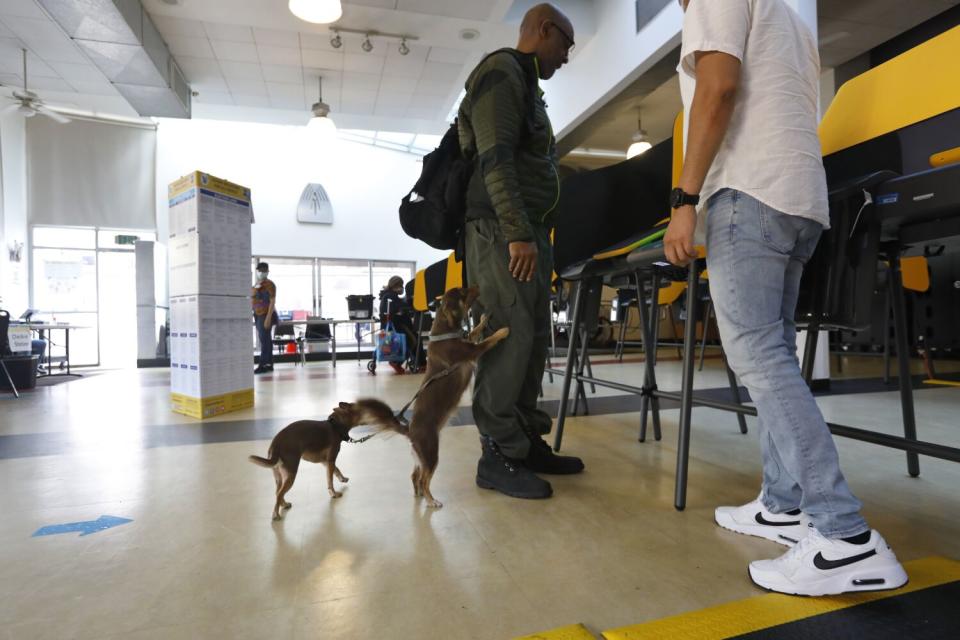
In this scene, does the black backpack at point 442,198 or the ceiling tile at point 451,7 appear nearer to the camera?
the black backpack at point 442,198

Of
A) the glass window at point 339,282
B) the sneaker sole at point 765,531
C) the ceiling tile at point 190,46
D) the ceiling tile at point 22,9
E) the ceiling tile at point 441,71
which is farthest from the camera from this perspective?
the glass window at point 339,282

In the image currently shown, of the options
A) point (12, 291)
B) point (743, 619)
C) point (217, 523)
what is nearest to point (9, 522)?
point (217, 523)

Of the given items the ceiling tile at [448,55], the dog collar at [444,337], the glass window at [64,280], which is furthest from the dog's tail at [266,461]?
the glass window at [64,280]

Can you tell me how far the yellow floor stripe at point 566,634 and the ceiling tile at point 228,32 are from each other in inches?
277

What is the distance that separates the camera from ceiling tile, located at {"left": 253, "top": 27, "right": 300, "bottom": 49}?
5.98 m

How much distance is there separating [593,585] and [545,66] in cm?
164

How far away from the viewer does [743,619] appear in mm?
894

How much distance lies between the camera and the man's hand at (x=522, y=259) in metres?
1.57

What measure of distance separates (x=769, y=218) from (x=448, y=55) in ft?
22.0

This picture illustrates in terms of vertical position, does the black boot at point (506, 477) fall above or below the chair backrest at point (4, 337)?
below

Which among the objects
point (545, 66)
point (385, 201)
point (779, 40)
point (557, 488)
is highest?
point (385, 201)

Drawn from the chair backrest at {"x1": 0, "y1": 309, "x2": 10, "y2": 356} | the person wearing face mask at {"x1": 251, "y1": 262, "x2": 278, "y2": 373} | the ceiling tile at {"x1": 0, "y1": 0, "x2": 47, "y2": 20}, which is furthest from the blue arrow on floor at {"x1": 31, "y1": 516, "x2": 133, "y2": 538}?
the ceiling tile at {"x1": 0, "y1": 0, "x2": 47, "y2": 20}

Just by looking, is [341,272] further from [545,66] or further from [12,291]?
[545,66]

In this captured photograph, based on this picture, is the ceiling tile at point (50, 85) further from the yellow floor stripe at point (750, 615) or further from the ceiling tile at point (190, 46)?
the yellow floor stripe at point (750, 615)
